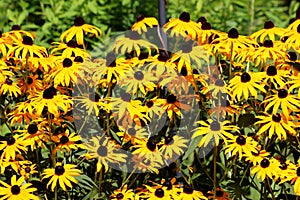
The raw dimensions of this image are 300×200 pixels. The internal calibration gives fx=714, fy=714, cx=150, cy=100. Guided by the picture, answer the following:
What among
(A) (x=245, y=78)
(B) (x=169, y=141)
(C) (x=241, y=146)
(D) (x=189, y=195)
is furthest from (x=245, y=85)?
(D) (x=189, y=195)

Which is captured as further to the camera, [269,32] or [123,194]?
[269,32]

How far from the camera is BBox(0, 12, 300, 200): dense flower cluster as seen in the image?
2.49 meters

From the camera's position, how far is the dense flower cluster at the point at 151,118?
249 cm

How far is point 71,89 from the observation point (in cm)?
277

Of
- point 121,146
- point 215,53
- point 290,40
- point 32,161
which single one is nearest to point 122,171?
point 121,146

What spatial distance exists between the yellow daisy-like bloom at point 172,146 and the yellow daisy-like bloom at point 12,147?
49 cm

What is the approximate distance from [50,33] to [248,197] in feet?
6.49

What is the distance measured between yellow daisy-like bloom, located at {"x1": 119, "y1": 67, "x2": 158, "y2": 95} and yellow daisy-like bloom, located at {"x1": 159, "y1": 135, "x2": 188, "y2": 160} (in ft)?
0.66

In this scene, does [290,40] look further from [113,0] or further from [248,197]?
[113,0]

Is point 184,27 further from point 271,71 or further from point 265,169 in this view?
point 265,169

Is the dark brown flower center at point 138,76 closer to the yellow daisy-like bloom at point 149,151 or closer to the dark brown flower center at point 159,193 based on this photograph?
the yellow daisy-like bloom at point 149,151

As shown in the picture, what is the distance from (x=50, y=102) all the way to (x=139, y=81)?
351mm

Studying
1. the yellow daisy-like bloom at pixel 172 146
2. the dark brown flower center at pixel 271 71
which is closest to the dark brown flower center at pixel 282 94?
the dark brown flower center at pixel 271 71

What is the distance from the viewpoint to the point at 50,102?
2502mm
